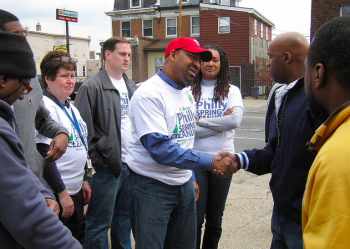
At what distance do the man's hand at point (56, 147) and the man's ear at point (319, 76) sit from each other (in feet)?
5.99

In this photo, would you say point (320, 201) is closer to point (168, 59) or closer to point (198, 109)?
point (168, 59)

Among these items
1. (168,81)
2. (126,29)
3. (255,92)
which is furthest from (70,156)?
(126,29)

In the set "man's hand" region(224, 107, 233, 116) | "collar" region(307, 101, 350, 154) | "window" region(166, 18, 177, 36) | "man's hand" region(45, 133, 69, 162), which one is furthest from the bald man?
"window" region(166, 18, 177, 36)

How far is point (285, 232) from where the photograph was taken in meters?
2.23

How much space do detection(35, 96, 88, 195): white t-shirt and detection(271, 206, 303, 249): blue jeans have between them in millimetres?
1707

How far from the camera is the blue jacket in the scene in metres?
2.10

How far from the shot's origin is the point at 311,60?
4.44 ft

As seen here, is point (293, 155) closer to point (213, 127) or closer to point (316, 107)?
point (316, 107)

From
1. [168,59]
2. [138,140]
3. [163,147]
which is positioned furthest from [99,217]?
[168,59]

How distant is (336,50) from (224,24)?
2924cm

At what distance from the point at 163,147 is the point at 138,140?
296 mm

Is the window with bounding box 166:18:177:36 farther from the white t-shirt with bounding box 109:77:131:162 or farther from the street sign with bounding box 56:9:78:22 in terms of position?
the white t-shirt with bounding box 109:77:131:162

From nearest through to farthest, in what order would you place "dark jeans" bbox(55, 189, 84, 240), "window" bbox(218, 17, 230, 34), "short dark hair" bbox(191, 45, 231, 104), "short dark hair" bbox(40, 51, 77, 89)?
"dark jeans" bbox(55, 189, 84, 240) → "short dark hair" bbox(40, 51, 77, 89) → "short dark hair" bbox(191, 45, 231, 104) → "window" bbox(218, 17, 230, 34)

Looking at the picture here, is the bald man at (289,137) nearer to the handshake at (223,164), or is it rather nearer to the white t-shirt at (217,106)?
the handshake at (223,164)
